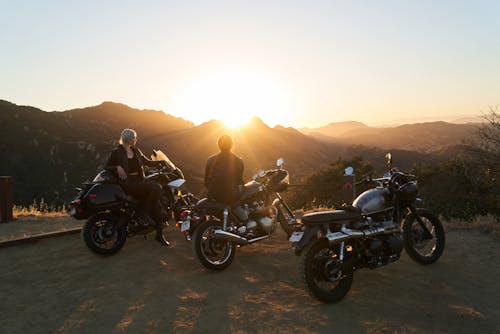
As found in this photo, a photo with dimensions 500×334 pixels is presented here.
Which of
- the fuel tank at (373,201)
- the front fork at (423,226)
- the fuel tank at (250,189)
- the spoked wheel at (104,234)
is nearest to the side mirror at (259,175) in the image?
the fuel tank at (250,189)

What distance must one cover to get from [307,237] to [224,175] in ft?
6.16

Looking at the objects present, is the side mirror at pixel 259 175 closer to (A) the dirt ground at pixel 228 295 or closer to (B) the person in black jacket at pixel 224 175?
(B) the person in black jacket at pixel 224 175

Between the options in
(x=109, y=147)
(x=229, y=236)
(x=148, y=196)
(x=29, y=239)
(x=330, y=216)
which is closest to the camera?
(x=330, y=216)

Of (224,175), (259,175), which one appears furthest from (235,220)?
(259,175)

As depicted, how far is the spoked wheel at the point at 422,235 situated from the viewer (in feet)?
19.2

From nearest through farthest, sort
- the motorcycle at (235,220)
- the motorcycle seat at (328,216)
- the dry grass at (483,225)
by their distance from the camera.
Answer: the motorcycle seat at (328,216), the motorcycle at (235,220), the dry grass at (483,225)

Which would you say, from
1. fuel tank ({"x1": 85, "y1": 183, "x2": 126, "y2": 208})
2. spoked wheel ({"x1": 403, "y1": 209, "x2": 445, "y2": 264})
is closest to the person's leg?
fuel tank ({"x1": 85, "y1": 183, "x2": 126, "y2": 208})

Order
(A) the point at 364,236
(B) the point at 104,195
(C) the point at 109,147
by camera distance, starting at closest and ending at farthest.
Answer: (A) the point at 364,236, (B) the point at 104,195, (C) the point at 109,147

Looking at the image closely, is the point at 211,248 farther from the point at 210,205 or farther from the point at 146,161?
the point at 146,161

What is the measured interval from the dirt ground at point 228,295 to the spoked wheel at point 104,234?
0.17m

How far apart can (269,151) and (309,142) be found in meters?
38.1

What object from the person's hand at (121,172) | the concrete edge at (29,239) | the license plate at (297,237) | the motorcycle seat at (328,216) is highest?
the person's hand at (121,172)

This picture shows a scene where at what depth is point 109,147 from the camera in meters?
71.9

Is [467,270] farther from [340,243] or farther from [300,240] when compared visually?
[300,240]
